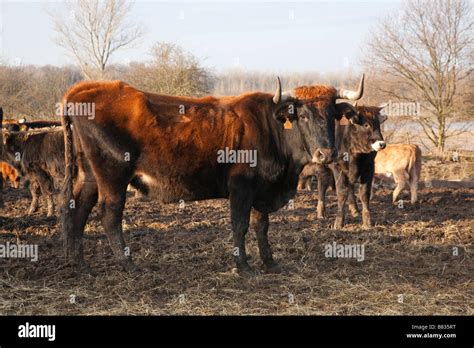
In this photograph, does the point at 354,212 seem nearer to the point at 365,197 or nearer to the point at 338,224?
the point at 365,197

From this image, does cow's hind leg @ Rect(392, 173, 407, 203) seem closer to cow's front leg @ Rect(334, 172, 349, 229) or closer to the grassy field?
the grassy field

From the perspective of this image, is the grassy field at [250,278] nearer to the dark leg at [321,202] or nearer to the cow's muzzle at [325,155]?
the dark leg at [321,202]

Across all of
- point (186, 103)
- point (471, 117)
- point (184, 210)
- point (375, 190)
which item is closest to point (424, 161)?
point (471, 117)

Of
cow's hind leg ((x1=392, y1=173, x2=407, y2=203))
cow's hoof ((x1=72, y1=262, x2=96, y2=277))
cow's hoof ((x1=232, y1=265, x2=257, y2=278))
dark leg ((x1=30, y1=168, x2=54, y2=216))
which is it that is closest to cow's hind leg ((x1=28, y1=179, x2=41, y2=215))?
dark leg ((x1=30, y1=168, x2=54, y2=216))

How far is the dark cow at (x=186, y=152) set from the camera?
24.4 ft

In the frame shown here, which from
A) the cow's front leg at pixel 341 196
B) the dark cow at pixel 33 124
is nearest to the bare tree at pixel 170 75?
the dark cow at pixel 33 124

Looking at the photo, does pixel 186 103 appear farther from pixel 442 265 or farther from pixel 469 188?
pixel 469 188

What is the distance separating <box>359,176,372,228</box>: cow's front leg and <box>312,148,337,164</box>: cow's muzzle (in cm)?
362

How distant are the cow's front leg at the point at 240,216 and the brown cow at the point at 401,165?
7213 mm

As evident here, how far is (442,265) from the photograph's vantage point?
8031 millimetres

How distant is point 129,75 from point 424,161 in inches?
480

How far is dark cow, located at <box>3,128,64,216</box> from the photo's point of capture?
1312 cm

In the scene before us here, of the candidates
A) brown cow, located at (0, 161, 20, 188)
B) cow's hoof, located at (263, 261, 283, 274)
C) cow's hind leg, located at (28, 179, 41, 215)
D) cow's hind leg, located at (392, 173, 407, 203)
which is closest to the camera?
cow's hoof, located at (263, 261, 283, 274)
